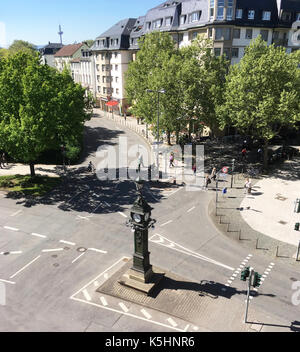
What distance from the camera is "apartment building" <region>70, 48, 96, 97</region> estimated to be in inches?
3319

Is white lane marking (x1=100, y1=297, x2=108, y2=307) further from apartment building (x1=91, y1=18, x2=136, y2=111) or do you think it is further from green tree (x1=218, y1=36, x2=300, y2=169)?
apartment building (x1=91, y1=18, x2=136, y2=111)

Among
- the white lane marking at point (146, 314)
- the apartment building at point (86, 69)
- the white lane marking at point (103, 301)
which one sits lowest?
the white lane marking at point (146, 314)

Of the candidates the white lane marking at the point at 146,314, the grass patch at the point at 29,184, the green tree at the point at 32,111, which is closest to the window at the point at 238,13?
the green tree at the point at 32,111

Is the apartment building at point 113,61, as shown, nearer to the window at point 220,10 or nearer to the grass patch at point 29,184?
the window at point 220,10

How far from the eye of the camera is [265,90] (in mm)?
33469

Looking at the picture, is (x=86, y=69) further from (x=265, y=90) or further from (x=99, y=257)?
(x=99, y=257)

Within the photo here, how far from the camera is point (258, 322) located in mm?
15797

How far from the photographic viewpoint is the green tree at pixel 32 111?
2708 centimetres

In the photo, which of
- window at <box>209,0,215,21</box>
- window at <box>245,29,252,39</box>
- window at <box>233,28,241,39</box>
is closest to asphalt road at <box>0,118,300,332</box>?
window at <box>209,0,215,21</box>

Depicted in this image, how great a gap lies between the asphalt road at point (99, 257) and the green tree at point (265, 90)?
10.3 meters

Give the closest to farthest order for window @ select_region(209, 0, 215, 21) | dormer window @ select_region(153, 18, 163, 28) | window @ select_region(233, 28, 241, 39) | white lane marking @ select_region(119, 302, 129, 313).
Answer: white lane marking @ select_region(119, 302, 129, 313), window @ select_region(209, 0, 215, 21), window @ select_region(233, 28, 241, 39), dormer window @ select_region(153, 18, 163, 28)

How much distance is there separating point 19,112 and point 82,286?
17.2 m

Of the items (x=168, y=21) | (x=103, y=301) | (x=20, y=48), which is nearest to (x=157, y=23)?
(x=168, y=21)

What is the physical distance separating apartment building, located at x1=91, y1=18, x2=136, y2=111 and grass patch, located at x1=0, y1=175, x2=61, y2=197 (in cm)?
4259
